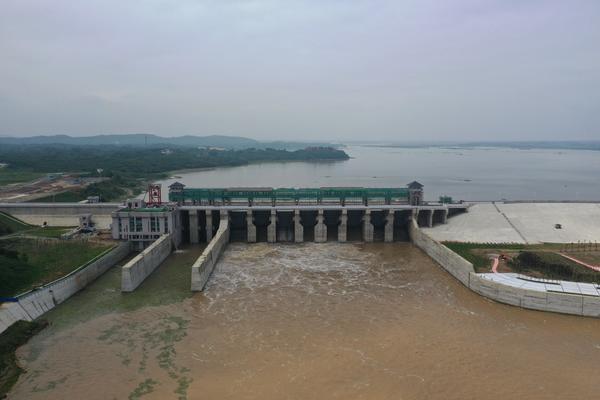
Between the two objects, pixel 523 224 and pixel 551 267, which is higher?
pixel 523 224

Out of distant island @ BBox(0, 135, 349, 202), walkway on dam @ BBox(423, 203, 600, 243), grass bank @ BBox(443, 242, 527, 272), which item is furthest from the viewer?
distant island @ BBox(0, 135, 349, 202)

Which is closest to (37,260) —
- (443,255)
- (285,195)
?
(285,195)

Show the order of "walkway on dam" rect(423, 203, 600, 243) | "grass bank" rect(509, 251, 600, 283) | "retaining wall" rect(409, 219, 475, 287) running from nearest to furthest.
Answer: "grass bank" rect(509, 251, 600, 283)
"retaining wall" rect(409, 219, 475, 287)
"walkway on dam" rect(423, 203, 600, 243)

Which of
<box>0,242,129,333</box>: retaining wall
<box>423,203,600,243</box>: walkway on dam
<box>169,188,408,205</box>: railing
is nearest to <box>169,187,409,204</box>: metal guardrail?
<box>169,188,408,205</box>: railing

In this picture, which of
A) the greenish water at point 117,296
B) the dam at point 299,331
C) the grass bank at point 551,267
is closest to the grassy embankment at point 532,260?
the grass bank at point 551,267

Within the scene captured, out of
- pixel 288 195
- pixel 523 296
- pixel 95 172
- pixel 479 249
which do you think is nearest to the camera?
pixel 523 296

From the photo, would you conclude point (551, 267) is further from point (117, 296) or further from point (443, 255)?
point (117, 296)

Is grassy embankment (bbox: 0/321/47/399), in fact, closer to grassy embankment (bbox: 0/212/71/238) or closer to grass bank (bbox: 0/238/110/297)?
grass bank (bbox: 0/238/110/297)
